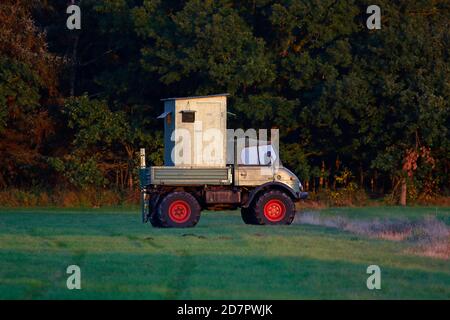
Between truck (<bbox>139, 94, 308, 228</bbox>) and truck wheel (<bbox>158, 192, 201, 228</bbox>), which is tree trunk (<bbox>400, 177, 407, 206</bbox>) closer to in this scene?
truck (<bbox>139, 94, 308, 228</bbox>)

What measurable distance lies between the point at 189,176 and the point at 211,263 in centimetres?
1209

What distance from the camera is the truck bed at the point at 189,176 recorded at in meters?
32.6

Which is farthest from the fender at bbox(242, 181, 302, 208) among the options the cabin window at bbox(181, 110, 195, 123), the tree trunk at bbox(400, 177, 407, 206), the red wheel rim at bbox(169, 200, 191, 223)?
the tree trunk at bbox(400, 177, 407, 206)

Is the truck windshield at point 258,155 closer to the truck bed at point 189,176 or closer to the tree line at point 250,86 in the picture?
the truck bed at point 189,176

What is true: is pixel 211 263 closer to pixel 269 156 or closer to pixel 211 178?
pixel 211 178

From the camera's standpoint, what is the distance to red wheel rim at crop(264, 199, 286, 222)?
3278 centimetres

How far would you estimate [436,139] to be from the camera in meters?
47.6

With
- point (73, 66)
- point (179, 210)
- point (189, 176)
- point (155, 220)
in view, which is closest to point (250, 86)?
point (73, 66)

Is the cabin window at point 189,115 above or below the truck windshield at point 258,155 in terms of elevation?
above

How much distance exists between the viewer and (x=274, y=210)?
32844 millimetres

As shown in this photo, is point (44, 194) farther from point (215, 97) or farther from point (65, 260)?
point (65, 260)

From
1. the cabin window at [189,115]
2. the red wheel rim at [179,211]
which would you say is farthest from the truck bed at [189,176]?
the cabin window at [189,115]

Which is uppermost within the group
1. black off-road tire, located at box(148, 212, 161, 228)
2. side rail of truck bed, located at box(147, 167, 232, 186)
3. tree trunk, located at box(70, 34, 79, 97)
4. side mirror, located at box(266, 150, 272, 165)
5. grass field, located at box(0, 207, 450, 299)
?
tree trunk, located at box(70, 34, 79, 97)
